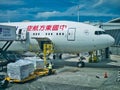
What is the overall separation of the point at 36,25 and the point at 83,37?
6447 mm

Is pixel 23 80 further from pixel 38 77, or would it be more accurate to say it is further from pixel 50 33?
pixel 50 33

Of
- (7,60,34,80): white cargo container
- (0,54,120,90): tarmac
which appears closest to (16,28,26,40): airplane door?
(0,54,120,90): tarmac

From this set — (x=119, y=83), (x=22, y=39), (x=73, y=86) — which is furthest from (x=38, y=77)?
(x=22, y=39)

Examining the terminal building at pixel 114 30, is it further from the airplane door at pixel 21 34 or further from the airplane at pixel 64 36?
the airplane door at pixel 21 34

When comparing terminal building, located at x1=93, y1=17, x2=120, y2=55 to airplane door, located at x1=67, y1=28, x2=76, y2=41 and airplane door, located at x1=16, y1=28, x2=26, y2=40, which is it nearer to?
airplane door, located at x1=67, y1=28, x2=76, y2=41

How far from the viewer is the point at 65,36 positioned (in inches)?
1081

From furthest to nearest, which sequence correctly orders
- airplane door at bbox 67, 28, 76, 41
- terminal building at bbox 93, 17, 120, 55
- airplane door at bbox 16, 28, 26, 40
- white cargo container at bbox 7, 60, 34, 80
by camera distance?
1. terminal building at bbox 93, 17, 120, 55
2. airplane door at bbox 16, 28, 26, 40
3. airplane door at bbox 67, 28, 76, 41
4. white cargo container at bbox 7, 60, 34, 80

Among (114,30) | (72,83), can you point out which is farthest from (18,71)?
(114,30)

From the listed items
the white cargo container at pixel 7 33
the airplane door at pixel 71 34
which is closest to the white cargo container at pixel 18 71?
the white cargo container at pixel 7 33

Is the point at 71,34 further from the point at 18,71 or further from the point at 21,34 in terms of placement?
the point at 18,71

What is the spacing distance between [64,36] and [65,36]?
4.8 inches

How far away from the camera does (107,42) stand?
1037 inches

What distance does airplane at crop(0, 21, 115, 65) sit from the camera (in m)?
26.6

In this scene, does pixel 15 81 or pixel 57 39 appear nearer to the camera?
pixel 15 81
